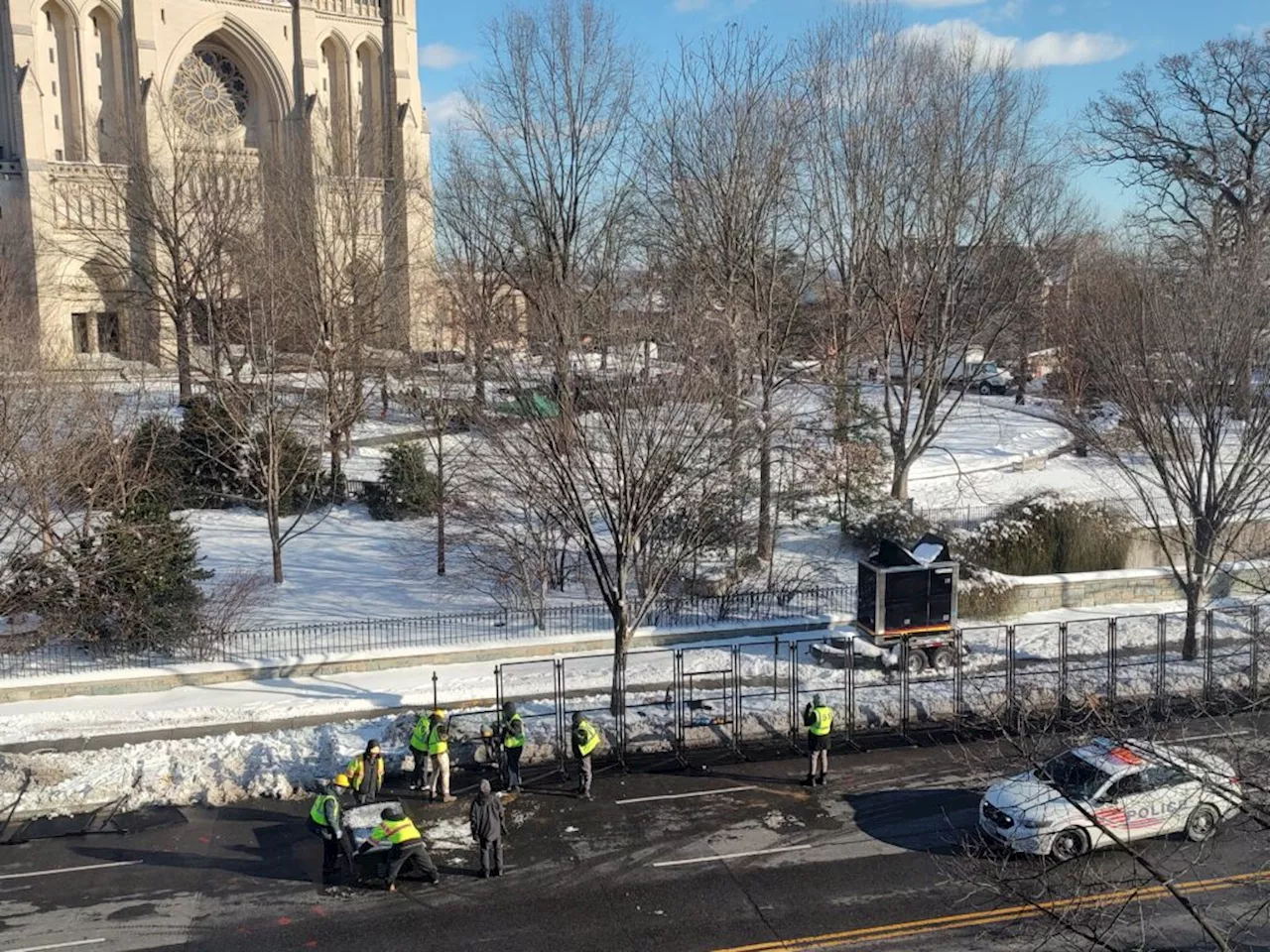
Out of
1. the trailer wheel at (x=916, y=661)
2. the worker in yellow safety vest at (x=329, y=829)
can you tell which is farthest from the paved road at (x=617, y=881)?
the trailer wheel at (x=916, y=661)

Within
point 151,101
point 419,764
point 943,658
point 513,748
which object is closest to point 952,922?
point 513,748

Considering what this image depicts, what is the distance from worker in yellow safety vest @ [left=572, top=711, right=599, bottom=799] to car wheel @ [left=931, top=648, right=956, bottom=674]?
8.14 m

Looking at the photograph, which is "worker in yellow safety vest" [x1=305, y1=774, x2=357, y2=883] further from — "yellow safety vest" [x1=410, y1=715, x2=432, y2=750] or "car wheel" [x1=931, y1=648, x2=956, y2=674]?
"car wheel" [x1=931, y1=648, x2=956, y2=674]

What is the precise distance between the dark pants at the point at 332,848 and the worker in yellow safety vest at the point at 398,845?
44 cm

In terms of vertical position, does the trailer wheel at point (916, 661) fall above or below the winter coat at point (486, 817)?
below

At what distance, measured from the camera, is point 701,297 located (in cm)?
2255

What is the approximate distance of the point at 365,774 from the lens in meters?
14.8

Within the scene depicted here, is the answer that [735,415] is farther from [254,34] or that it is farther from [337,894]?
[254,34]

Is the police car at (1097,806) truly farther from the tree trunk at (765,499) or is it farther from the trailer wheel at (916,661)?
the tree trunk at (765,499)

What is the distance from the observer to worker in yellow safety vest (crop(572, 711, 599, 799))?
15.3 meters

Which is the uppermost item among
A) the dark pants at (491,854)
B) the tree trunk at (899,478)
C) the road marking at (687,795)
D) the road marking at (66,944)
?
the tree trunk at (899,478)

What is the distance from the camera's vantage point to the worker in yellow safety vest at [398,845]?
12812 millimetres

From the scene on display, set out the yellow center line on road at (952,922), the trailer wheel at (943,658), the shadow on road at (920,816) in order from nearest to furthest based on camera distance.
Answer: the yellow center line on road at (952,922) < the shadow on road at (920,816) < the trailer wheel at (943,658)

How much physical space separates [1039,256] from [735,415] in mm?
14285
